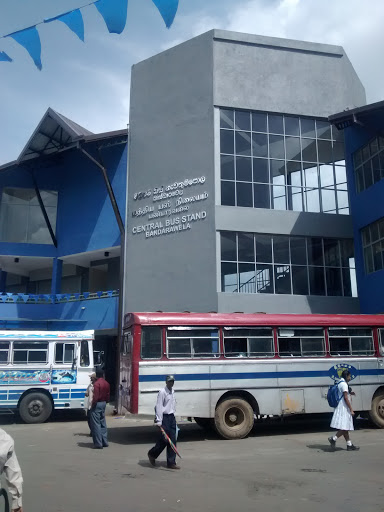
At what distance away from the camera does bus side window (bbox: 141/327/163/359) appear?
38.9 ft

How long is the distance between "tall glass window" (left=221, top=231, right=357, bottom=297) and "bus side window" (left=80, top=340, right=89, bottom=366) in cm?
582

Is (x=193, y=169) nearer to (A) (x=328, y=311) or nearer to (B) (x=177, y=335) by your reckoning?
(A) (x=328, y=311)

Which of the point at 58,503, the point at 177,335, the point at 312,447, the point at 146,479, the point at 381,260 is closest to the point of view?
the point at 58,503

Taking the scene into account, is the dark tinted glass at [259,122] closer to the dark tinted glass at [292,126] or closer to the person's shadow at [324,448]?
the dark tinted glass at [292,126]

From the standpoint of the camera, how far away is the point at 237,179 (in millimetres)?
21078

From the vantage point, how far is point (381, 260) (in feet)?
63.6

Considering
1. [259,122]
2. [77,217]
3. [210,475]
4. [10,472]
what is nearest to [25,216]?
[77,217]

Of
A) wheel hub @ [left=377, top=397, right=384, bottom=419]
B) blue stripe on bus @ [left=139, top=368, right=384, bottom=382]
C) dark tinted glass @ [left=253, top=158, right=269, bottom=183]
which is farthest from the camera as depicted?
dark tinted glass @ [left=253, top=158, right=269, bottom=183]

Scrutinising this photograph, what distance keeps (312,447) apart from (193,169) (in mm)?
13341

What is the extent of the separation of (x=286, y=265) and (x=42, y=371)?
408 inches

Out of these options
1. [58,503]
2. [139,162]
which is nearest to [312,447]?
[58,503]

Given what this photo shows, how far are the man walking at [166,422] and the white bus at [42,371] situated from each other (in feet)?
28.0

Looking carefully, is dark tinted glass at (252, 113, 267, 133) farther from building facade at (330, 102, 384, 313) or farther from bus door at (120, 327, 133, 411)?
bus door at (120, 327, 133, 411)

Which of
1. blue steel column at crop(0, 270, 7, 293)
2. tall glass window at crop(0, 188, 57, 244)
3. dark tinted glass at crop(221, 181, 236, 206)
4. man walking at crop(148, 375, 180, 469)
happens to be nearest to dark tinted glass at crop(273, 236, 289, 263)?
dark tinted glass at crop(221, 181, 236, 206)
